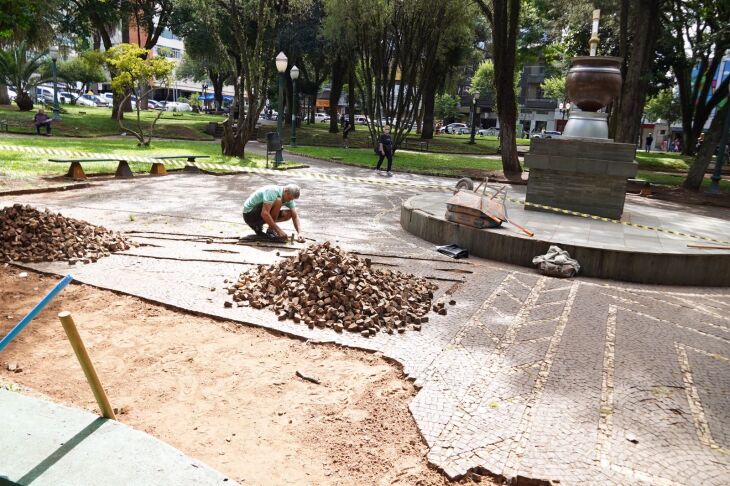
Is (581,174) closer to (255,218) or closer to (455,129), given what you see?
(255,218)

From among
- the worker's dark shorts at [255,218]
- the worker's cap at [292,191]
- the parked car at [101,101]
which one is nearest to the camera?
the worker's cap at [292,191]

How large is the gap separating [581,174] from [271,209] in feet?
20.4

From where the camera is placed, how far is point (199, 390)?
419cm

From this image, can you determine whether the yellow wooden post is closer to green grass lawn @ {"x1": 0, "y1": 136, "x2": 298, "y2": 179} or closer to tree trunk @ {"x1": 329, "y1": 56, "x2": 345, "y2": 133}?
green grass lawn @ {"x1": 0, "y1": 136, "x2": 298, "y2": 179}

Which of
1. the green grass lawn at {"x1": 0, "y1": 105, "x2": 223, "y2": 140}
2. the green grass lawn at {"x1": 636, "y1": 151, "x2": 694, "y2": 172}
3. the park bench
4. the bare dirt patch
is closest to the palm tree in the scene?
the green grass lawn at {"x1": 0, "y1": 105, "x2": 223, "y2": 140}

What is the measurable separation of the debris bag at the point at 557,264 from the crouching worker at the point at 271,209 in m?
3.65

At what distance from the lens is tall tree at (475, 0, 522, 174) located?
20438mm

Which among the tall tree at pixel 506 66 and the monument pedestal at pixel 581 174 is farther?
the tall tree at pixel 506 66

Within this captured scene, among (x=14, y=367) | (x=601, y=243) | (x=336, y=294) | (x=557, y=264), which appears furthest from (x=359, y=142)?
(x=14, y=367)

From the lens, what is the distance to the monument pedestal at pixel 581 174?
1045 centimetres

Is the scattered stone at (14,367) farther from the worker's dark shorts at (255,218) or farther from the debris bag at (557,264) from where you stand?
the debris bag at (557,264)

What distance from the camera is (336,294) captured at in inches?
226

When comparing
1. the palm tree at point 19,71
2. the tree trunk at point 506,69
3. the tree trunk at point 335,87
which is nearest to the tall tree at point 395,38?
the tree trunk at point 506,69

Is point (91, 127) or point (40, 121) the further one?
point (91, 127)
